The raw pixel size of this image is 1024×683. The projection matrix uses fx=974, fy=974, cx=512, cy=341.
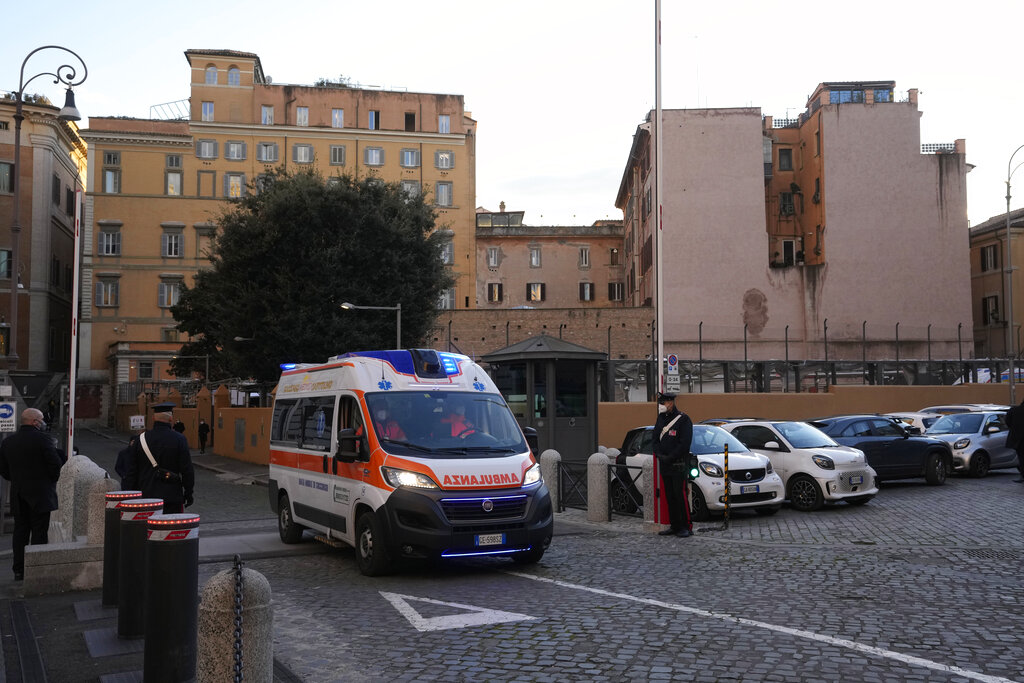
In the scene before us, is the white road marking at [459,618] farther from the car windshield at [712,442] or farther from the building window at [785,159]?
the building window at [785,159]

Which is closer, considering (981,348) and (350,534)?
(350,534)

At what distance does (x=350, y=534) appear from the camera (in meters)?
11.1

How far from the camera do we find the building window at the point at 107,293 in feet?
218

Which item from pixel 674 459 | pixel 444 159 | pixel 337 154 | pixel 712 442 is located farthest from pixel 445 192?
pixel 674 459

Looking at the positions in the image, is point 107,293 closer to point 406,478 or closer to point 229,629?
point 406,478

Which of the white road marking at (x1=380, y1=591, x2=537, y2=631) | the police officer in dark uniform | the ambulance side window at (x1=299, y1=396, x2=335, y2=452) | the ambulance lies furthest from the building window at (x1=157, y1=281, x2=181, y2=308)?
the white road marking at (x1=380, y1=591, x2=537, y2=631)

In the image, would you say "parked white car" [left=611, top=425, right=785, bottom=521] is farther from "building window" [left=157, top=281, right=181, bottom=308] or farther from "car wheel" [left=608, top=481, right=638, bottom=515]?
"building window" [left=157, top=281, right=181, bottom=308]

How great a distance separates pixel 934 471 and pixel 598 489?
30.5 feet

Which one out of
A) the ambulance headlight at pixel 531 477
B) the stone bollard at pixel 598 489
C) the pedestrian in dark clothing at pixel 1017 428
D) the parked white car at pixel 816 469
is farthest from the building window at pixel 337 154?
the ambulance headlight at pixel 531 477

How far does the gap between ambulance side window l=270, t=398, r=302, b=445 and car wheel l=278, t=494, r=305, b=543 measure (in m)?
0.83

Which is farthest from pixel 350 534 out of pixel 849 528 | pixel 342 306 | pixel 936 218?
pixel 936 218

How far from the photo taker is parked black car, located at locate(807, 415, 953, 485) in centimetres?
1997

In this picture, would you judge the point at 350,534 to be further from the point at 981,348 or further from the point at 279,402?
the point at 981,348

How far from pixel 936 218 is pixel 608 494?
45.2m
